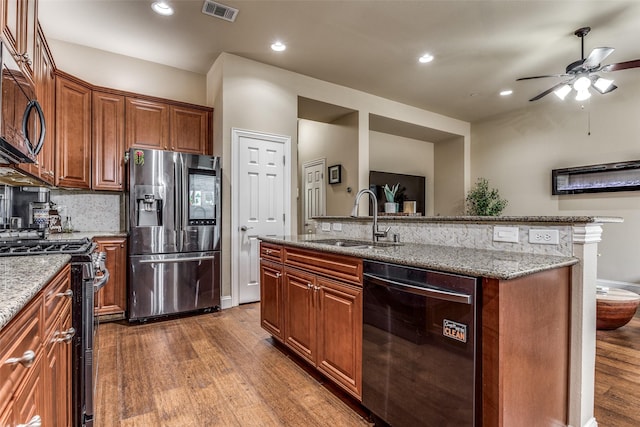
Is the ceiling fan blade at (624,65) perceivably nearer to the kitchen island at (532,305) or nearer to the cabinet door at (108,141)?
the kitchen island at (532,305)

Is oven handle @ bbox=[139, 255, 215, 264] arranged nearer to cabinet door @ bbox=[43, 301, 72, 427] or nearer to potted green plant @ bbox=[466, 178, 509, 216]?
cabinet door @ bbox=[43, 301, 72, 427]

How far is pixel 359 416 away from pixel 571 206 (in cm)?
526

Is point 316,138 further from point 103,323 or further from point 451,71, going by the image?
point 103,323

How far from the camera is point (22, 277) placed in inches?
39.6

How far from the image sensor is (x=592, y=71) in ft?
11.3

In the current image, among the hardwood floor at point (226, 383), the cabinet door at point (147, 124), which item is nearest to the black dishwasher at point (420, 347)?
the hardwood floor at point (226, 383)

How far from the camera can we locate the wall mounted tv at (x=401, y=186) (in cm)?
592

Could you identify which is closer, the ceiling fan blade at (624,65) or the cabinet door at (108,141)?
the ceiling fan blade at (624,65)

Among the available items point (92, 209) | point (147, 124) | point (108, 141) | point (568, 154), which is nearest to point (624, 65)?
point (568, 154)

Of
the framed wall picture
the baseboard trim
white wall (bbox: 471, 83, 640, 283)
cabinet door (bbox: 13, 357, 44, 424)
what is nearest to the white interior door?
the framed wall picture

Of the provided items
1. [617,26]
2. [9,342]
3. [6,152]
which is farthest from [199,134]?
[617,26]

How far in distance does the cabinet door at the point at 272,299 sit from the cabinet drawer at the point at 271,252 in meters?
0.05

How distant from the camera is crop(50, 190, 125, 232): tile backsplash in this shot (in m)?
3.55

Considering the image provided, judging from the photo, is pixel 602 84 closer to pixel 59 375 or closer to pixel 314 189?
pixel 314 189
